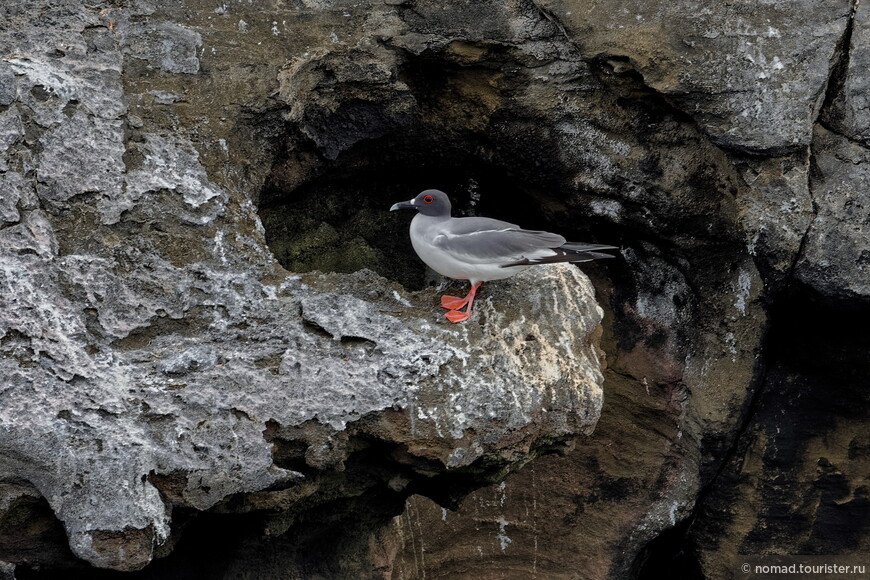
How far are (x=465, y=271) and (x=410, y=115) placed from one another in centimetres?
126

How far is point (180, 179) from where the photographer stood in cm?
445

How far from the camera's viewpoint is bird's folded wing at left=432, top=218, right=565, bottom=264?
171 inches

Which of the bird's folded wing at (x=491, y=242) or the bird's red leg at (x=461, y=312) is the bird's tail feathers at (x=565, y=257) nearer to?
the bird's folded wing at (x=491, y=242)

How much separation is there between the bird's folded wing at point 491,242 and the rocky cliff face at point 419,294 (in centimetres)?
27

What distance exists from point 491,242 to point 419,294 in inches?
16.0

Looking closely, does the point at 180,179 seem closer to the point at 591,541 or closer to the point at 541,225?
the point at 541,225

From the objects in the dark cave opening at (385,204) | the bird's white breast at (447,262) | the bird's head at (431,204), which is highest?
the dark cave opening at (385,204)

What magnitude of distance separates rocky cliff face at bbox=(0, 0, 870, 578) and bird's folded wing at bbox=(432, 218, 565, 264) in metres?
0.27

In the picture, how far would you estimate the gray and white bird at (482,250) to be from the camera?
4332 mm

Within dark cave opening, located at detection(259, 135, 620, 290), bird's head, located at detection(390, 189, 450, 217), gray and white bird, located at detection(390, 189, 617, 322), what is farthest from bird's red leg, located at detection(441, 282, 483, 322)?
dark cave opening, located at detection(259, 135, 620, 290)

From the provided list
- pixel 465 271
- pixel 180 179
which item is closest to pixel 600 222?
pixel 465 271

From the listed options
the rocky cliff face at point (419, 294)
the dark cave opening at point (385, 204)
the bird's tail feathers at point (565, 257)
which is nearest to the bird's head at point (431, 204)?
the rocky cliff face at point (419, 294)

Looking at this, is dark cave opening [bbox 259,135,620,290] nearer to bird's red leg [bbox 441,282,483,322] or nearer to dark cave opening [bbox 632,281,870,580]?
dark cave opening [bbox 632,281,870,580]

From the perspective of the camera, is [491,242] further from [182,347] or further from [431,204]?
[182,347]
